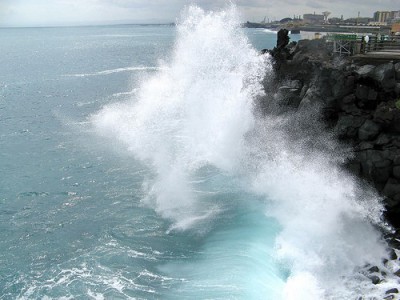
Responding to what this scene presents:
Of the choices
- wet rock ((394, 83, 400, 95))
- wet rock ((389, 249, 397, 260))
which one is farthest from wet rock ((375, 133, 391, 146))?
wet rock ((389, 249, 397, 260))

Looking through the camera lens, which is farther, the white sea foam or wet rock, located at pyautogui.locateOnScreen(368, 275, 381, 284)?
the white sea foam

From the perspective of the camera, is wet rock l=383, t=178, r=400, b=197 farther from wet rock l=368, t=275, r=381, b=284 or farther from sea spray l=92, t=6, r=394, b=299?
wet rock l=368, t=275, r=381, b=284

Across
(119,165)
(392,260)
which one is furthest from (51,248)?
(392,260)

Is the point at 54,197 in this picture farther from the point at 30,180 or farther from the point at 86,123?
the point at 86,123

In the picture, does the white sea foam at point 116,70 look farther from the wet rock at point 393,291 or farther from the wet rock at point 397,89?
the wet rock at point 393,291

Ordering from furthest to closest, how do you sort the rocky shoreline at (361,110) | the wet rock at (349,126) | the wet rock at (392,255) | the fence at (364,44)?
the fence at (364,44) < the wet rock at (349,126) < the rocky shoreline at (361,110) < the wet rock at (392,255)

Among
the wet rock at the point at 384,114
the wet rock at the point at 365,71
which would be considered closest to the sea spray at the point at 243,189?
the wet rock at the point at 384,114

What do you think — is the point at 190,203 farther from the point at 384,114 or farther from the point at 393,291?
the point at 384,114
